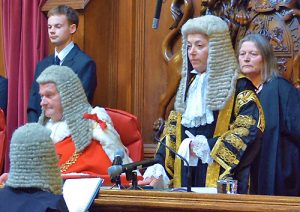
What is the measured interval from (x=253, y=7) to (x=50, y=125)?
59.2 inches

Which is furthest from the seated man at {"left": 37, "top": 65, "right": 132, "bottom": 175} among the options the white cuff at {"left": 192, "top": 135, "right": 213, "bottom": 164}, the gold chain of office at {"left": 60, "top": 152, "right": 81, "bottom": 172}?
the white cuff at {"left": 192, "top": 135, "right": 213, "bottom": 164}

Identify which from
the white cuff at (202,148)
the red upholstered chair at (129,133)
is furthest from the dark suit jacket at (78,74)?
the white cuff at (202,148)

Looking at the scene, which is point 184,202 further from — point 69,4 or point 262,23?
point 69,4

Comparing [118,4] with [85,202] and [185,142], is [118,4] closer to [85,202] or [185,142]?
[185,142]

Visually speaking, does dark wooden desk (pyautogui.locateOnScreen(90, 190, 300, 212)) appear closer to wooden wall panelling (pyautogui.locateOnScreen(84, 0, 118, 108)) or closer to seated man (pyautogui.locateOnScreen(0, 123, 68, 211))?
seated man (pyautogui.locateOnScreen(0, 123, 68, 211))

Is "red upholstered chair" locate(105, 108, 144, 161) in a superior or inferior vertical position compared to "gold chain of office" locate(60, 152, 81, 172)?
superior

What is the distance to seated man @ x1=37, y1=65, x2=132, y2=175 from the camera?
185 inches

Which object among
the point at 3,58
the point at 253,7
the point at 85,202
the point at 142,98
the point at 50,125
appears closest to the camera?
the point at 85,202

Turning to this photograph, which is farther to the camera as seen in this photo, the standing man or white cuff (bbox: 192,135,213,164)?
the standing man

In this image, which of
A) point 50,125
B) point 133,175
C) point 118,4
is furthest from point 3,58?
point 133,175

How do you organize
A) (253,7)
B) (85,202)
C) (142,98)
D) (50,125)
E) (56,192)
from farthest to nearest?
1. (142,98)
2. (253,7)
3. (50,125)
4. (85,202)
5. (56,192)

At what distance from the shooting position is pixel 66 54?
5.51 meters

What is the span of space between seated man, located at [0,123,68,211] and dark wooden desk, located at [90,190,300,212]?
1.09ft

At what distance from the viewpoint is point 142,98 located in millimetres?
5926
